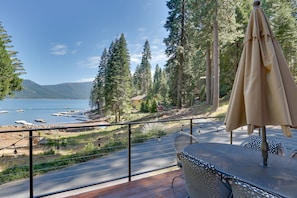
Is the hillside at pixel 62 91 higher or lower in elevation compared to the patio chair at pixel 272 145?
higher

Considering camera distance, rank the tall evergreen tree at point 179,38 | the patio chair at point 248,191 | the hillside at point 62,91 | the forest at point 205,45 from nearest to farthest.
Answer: the patio chair at point 248,191
the forest at point 205,45
the tall evergreen tree at point 179,38
the hillside at point 62,91

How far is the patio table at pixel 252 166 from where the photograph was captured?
130 centimetres

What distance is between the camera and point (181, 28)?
15.9 meters

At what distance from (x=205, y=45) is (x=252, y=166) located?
14.2m

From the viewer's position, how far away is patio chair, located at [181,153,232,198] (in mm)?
1343

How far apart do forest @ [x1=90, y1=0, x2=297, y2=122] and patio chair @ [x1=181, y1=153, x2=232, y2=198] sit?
608cm

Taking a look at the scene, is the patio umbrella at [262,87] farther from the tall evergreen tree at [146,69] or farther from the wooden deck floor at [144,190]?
the tall evergreen tree at [146,69]

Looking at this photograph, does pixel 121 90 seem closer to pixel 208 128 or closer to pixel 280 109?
pixel 208 128

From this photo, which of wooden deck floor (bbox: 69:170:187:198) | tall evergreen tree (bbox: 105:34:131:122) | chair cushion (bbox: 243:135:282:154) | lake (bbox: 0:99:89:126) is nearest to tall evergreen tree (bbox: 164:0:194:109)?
tall evergreen tree (bbox: 105:34:131:122)

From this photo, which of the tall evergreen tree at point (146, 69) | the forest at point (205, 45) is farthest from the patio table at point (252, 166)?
the tall evergreen tree at point (146, 69)

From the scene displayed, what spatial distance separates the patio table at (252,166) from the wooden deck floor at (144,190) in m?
0.77

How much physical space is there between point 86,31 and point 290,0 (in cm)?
2621

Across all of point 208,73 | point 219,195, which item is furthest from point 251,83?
point 208,73

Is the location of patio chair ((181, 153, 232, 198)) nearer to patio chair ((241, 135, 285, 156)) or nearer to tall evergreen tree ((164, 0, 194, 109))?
patio chair ((241, 135, 285, 156))
